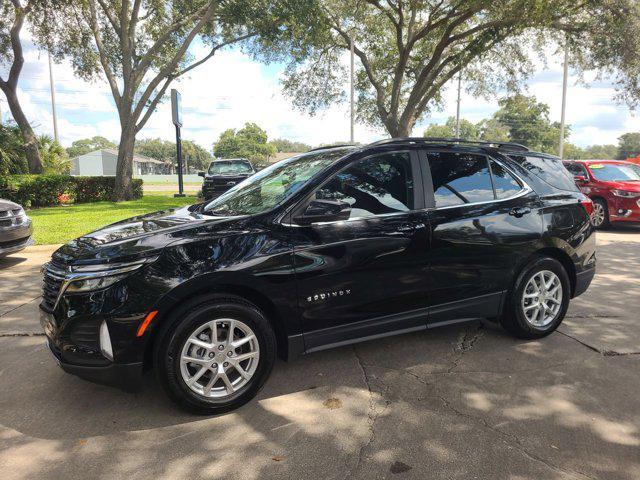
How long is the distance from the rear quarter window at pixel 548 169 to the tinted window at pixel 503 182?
24 cm

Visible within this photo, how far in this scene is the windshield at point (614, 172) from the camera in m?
11.2

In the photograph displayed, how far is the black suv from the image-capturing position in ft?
9.33

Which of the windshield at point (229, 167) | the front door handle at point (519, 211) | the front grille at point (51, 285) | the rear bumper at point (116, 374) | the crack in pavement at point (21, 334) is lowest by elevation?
the crack in pavement at point (21, 334)

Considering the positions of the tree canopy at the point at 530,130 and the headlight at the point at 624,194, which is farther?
the tree canopy at the point at 530,130

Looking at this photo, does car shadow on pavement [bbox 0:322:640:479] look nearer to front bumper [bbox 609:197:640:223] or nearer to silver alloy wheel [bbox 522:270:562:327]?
silver alloy wheel [bbox 522:270:562:327]

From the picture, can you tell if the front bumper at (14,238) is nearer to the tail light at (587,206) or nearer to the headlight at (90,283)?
the headlight at (90,283)

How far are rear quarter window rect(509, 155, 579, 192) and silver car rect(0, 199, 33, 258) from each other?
6.79m

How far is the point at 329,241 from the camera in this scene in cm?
327

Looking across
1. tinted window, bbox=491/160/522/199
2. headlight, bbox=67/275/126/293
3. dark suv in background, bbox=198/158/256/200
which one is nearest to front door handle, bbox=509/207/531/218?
tinted window, bbox=491/160/522/199

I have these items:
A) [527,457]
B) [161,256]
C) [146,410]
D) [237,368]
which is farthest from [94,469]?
[527,457]

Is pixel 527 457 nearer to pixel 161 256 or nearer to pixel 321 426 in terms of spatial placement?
pixel 321 426

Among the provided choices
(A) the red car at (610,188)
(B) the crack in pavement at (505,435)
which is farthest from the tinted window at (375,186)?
(A) the red car at (610,188)

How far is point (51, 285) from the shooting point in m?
A: 3.02

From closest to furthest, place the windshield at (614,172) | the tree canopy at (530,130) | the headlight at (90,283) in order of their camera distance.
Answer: the headlight at (90,283), the windshield at (614,172), the tree canopy at (530,130)
